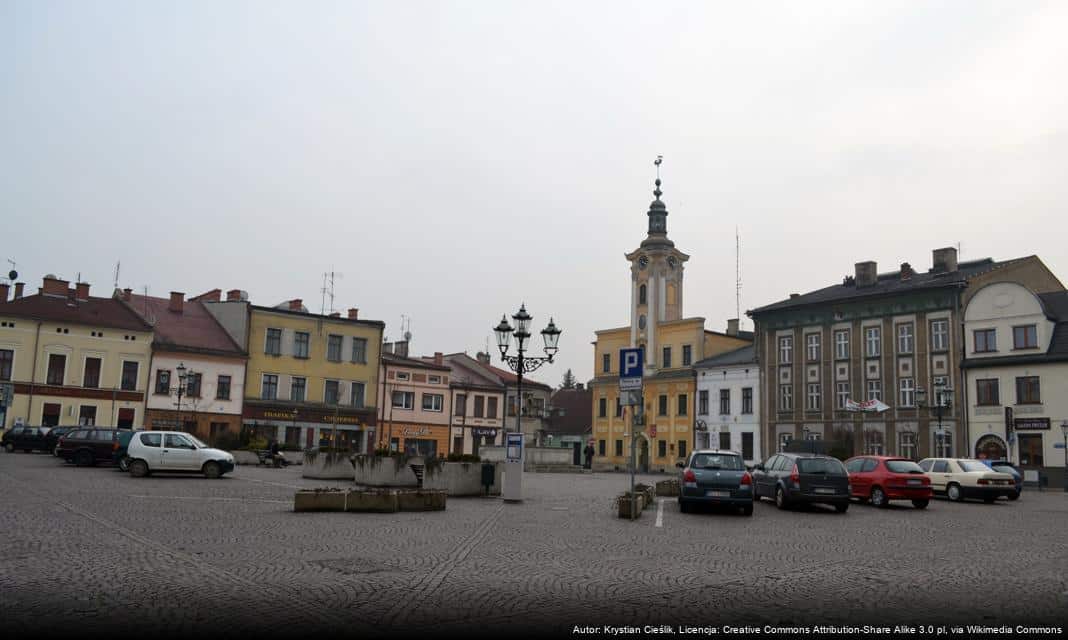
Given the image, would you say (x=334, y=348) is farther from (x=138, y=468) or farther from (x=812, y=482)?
(x=812, y=482)

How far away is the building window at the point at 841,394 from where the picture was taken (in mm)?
55969

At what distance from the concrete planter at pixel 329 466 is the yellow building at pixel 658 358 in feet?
130

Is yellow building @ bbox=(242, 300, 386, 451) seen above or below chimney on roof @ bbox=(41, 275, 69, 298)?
below

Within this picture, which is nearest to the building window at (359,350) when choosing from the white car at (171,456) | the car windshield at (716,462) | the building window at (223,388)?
the building window at (223,388)

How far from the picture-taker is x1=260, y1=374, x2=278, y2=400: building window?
59775 millimetres

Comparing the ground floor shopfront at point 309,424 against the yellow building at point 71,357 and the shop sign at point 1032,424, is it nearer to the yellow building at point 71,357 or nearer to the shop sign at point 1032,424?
the yellow building at point 71,357

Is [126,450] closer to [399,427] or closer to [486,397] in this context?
[399,427]

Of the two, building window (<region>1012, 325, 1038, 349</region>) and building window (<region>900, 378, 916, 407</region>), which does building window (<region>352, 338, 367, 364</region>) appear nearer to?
building window (<region>900, 378, 916, 407</region>)

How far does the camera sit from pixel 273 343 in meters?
60.8

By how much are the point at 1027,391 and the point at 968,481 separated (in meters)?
22.4

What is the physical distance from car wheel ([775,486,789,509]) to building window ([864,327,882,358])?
3518 cm

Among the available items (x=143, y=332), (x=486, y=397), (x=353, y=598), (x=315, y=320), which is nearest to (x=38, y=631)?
(x=353, y=598)

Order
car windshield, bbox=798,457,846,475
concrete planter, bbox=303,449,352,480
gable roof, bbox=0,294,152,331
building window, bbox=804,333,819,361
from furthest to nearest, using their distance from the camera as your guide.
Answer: building window, bbox=804,333,819,361 < gable roof, bbox=0,294,152,331 < concrete planter, bbox=303,449,352,480 < car windshield, bbox=798,457,846,475

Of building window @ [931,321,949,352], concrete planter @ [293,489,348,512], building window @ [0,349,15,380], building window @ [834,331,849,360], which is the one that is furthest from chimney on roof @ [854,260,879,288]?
building window @ [0,349,15,380]
